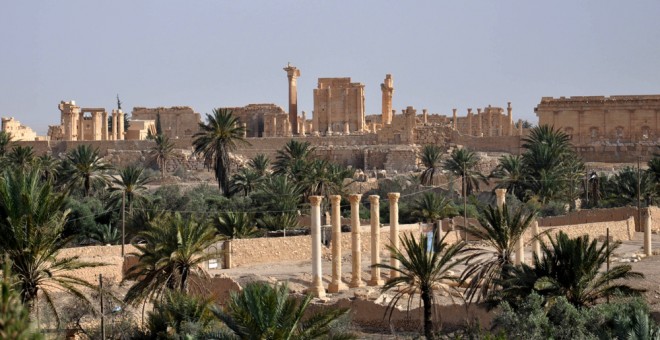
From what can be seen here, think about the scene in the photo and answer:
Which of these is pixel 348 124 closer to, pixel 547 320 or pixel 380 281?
pixel 380 281

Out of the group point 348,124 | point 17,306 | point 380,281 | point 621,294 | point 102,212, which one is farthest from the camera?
point 348,124

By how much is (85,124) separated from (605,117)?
31259 mm

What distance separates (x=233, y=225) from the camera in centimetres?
3388

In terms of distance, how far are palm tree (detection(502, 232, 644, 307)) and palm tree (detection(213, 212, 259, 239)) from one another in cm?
1367

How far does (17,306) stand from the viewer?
1090cm

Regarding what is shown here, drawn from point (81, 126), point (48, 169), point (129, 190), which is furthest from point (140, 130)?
point (129, 190)

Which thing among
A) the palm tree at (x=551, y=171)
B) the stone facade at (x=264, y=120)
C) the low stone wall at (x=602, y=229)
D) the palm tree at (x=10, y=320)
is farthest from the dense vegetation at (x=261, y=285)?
the stone facade at (x=264, y=120)

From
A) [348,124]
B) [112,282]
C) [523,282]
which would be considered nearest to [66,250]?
[112,282]

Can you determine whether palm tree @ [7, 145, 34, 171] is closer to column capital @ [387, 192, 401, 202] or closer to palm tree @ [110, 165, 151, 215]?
palm tree @ [110, 165, 151, 215]

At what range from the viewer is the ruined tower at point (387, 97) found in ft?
231

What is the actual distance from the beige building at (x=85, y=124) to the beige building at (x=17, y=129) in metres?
2.33

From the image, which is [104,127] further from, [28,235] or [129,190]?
[28,235]

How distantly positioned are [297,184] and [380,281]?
11.8 metres

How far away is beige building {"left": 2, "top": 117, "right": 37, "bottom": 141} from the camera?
236 feet
